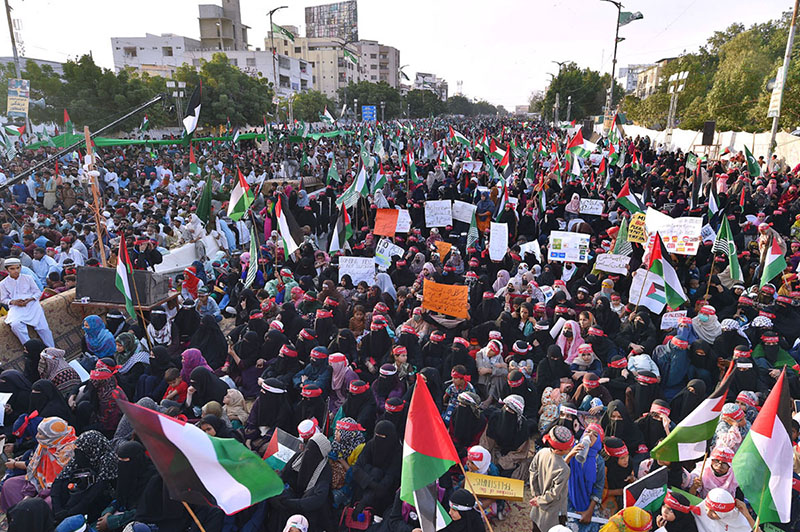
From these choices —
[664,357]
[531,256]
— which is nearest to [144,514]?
[664,357]

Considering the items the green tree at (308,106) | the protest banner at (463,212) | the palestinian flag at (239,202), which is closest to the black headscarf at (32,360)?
the palestinian flag at (239,202)

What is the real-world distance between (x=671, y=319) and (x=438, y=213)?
546 cm

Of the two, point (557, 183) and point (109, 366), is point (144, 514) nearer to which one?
point (109, 366)

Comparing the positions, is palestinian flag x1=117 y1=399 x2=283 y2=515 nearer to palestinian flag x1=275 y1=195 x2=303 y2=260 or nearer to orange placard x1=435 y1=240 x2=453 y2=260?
palestinian flag x1=275 y1=195 x2=303 y2=260

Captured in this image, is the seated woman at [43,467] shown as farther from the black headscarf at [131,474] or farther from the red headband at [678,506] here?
the red headband at [678,506]

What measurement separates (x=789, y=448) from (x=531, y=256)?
609cm

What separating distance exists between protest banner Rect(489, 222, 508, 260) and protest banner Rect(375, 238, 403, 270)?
1.59 metres

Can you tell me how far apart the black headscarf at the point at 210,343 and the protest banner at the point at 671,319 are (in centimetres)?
557

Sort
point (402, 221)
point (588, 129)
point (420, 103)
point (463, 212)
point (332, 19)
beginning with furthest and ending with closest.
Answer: point (332, 19), point (420, 103), point (588, 129), point (463, 212), point (402, 221)

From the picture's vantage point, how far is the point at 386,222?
9.87m

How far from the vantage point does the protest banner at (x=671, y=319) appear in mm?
6387

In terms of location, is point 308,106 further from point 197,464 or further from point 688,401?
point 197,464

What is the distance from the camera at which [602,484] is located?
13.6ft

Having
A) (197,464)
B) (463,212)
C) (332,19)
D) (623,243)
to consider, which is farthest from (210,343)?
(332,19)
